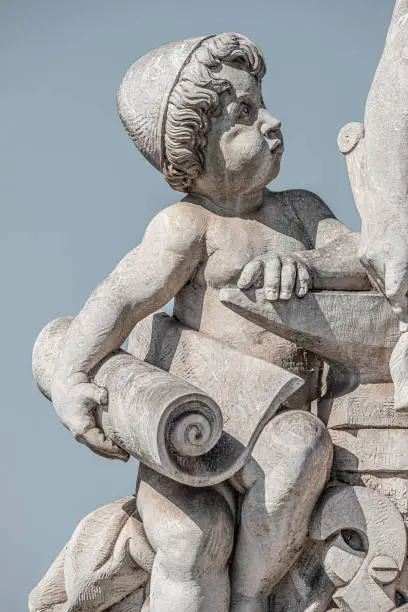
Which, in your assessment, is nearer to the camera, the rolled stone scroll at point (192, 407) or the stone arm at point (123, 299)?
the rolled stone scroll at point (192, 407)

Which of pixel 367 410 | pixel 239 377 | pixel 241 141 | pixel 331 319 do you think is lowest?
pixel 367 410

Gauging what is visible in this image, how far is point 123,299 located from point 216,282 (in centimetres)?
30

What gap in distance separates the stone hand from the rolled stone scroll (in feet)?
0.85

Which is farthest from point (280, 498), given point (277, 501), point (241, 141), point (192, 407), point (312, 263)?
point (241, 141)

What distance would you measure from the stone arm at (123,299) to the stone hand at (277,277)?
26 cm

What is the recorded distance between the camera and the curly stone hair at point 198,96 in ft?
18.3

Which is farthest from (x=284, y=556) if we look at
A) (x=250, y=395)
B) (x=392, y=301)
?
(x=392, y=301)

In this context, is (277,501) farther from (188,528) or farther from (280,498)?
(188,528)

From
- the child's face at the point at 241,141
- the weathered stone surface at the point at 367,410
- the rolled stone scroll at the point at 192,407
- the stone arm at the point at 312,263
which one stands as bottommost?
the weathered stone surface at the point at 367,410

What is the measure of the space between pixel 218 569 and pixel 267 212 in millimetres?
1185

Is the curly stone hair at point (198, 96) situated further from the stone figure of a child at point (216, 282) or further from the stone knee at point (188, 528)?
the stone knee at point (188, 528)

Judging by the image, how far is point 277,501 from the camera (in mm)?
5449

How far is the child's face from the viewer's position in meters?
5.66

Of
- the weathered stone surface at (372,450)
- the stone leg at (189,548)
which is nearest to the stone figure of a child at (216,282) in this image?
the stone leg at (189,548)
